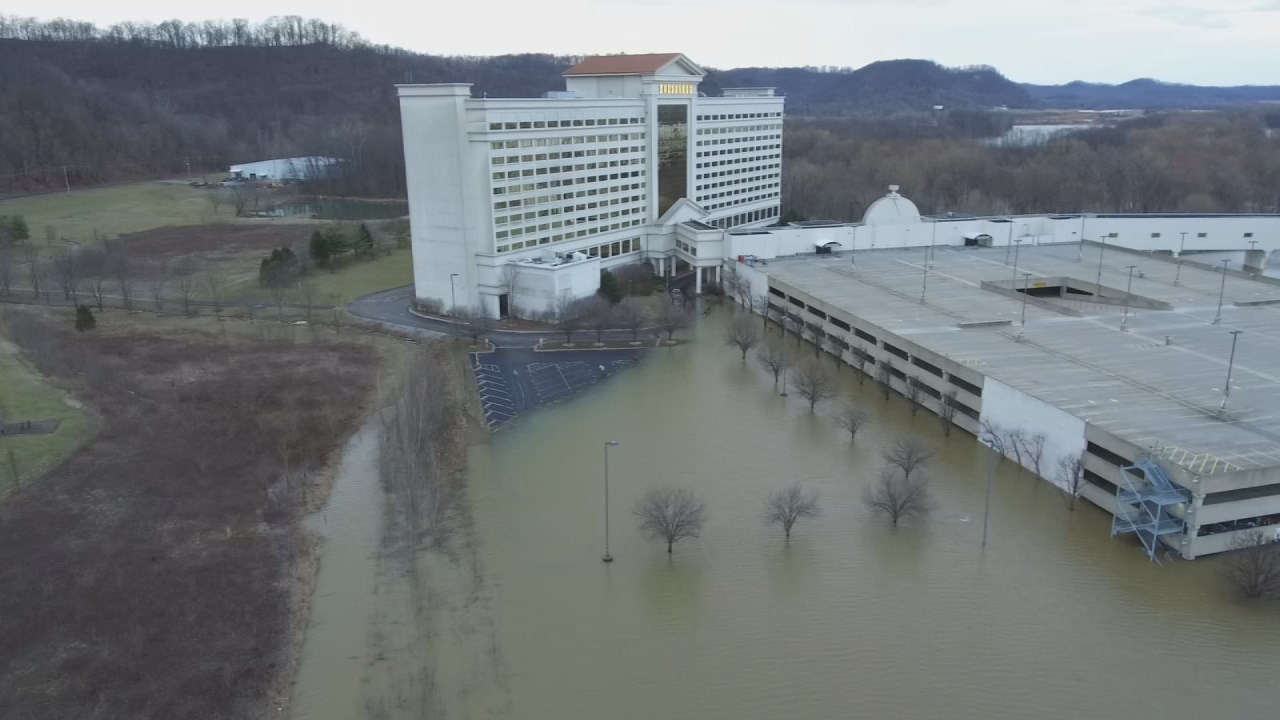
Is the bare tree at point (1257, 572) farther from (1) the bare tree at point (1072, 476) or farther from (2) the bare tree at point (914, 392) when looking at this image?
(2) the bare tree at point (914, 392)

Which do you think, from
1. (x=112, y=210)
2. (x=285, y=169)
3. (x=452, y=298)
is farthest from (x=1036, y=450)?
(x=285, y=169)

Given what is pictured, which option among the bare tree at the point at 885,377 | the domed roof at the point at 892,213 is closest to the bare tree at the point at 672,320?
the bare tree at the point at 885,377

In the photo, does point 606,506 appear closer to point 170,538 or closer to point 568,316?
point 170,538

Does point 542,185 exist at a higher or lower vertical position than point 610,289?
higher

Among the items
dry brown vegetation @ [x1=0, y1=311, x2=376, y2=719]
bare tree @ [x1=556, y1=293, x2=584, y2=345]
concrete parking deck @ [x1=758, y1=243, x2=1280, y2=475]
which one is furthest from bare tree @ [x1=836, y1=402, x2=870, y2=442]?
dry brown vegetation @ [x1=0, y1=311, x2=376, y2=719]

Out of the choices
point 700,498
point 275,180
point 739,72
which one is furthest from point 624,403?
point 739,72
